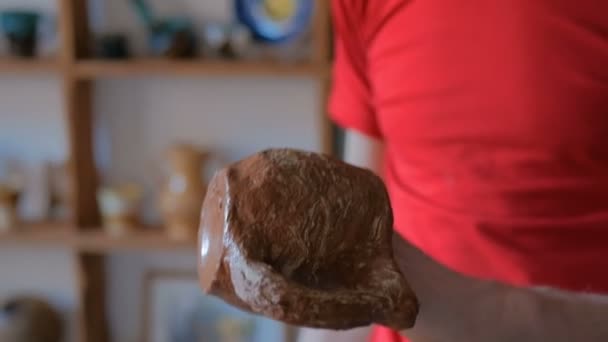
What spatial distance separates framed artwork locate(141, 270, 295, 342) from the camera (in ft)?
6.39

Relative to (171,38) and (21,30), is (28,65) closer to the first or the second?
(21,30)

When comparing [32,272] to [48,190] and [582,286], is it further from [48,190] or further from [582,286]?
[582,286]

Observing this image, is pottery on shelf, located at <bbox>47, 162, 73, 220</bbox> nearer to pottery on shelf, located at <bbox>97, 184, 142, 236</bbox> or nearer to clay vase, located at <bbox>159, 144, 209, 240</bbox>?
pottery on shelf, located at <bbox>97, 184, 142, 236</bbox>

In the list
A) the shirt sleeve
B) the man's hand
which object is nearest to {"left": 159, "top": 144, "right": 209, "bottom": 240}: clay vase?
the shirt sleeve

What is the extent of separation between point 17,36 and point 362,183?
148cm

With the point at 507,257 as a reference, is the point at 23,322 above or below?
below

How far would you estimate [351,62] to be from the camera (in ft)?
3.36

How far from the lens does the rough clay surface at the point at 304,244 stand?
46 cm

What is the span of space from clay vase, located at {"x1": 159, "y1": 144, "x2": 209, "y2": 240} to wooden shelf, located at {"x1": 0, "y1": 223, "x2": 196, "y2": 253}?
0.03 meters

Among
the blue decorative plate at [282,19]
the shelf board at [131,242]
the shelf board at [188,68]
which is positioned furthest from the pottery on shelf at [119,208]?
the blue decorative plate at [282,19]

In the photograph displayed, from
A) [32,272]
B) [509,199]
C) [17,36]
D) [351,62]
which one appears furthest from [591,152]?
[32,272]

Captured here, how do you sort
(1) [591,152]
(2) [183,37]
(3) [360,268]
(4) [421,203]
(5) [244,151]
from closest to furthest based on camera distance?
(3) [360,268]
(1) [591,152]
(4) [421,203]
(2) [183,37]
(5) [244,151]

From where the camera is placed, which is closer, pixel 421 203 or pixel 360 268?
pixel 360 268

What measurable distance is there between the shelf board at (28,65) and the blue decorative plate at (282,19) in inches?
17.5
